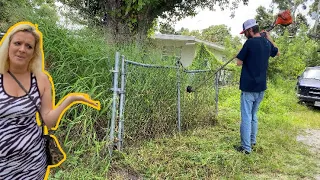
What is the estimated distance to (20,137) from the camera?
4.74ft

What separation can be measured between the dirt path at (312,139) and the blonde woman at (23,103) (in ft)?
13.7

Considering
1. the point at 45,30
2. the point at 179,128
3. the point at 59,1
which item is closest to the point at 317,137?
the point at 179,128

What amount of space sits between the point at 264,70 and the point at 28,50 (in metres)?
3.39

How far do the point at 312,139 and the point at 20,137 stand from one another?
17.6 feet

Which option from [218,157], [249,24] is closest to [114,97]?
[218,157]

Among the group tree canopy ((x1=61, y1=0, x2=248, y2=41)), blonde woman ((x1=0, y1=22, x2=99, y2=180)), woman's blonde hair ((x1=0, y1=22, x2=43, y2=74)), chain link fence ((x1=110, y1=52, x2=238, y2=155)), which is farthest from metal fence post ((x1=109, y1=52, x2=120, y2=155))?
tree canopy ((x1=61, y1=0, x2=248, y2=41))

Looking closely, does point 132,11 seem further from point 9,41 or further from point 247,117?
point 9,41

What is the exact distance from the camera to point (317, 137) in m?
5.54

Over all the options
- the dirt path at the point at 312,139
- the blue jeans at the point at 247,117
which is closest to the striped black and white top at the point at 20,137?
the blue jeans at the point at 247,117

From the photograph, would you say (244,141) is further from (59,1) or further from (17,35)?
(59,1)

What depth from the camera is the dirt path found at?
465 centimetres

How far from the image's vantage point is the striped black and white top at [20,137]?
53.6 inches

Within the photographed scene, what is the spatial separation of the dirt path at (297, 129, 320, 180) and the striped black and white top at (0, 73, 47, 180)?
4.20 meters

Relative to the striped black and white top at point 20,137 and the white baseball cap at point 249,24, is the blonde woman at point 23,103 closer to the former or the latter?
the striped black and white top at point 20,137
